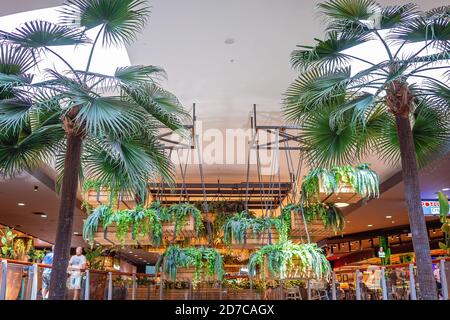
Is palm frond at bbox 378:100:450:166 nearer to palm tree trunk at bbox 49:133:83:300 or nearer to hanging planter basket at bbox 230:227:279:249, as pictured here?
hanging planter basket at bbox 230:227:279:249

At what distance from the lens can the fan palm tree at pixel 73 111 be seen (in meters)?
3.00

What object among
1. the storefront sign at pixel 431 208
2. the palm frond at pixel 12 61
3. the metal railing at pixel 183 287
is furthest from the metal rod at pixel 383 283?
the storefront sign at pixel 431 208

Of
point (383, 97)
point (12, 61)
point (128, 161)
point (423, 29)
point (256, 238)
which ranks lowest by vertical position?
point (256, 238)

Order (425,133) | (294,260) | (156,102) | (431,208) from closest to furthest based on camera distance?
(156,102), (425,133), (294,260), (431,208)

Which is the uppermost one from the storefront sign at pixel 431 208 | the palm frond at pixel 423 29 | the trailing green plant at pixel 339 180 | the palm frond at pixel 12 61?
the palm frond at pixel 423 29

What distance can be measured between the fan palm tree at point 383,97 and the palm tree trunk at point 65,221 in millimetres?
2046

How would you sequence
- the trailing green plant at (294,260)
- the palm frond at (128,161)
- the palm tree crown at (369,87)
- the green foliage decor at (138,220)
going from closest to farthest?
the palm tree crown at (369,87) → the palm frond at (128,161) → the trailing green plant at (294,260) → the green foliage decor at (138,220)

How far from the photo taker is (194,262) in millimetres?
4996

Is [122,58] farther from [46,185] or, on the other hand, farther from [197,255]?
[46,185]

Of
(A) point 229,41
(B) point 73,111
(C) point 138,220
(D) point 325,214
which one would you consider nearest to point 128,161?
(B) point 73,111

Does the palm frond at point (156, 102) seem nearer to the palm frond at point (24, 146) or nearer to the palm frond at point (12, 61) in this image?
the palm frond at point (24, 146)

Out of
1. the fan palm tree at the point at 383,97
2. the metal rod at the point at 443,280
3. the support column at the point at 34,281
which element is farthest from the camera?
the support column at the point at 34,281

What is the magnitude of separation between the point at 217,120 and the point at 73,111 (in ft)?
13.9

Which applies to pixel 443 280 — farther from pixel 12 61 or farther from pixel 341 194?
pixel 12 61
